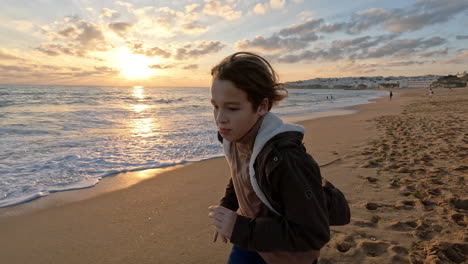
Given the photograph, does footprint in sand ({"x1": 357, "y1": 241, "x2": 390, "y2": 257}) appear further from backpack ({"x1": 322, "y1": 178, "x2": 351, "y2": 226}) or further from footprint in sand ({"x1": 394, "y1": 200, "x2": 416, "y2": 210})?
backpack ({"x1": 322, "y1": 178, "x2": 351, "y2": 226})

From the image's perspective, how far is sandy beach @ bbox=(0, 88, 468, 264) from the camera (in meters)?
2.69

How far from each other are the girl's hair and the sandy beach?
179 centimetres

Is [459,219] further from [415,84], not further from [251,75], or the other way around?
[415,84]

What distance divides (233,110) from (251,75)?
18 centimetres

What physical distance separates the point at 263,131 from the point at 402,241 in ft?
7.65

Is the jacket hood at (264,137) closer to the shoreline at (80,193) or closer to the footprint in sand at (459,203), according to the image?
the footprint in sand at (459,203)

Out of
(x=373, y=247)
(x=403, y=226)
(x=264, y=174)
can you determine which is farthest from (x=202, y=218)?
(x=264, y=174)

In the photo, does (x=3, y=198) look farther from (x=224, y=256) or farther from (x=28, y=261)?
(x=224, y=256)

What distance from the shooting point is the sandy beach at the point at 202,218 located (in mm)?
2691

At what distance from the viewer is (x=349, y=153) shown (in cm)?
639

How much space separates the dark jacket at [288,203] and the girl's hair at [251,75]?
0.25 meters

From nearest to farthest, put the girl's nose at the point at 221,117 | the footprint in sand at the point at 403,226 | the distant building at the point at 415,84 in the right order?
the girl's nose at the point at 221,117 → the footprint in sand at the point at 403,226 → the distant building at the point at 415,84

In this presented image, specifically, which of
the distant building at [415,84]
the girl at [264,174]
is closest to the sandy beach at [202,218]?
the girl at [264,174]

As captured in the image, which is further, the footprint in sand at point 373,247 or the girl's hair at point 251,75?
the footprint in sand at point 373,247
